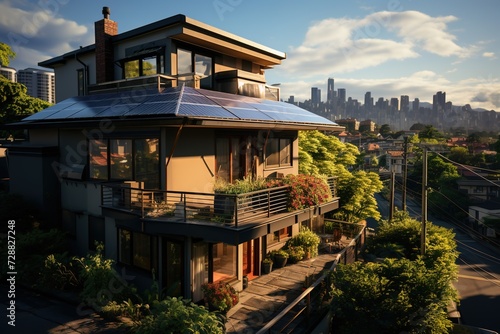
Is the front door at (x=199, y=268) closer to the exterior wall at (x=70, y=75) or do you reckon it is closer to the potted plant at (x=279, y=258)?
the potted plant at (x=279, y=258)

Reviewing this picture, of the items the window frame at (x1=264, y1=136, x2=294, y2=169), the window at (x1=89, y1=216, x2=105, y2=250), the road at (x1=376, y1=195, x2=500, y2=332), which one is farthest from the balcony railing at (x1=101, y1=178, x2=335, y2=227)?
the road at (x1=376, y1=195, x2=500, y2=332)

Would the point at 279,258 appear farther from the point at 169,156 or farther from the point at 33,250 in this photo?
the point at 33,250

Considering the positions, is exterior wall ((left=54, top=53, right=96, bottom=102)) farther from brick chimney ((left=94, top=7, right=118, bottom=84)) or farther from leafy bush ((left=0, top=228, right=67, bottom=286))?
leafy bush ((left=0, top=228, right=67, bottom=286))

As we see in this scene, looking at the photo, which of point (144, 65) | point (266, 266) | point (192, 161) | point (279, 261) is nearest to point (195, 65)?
point (144, 65)

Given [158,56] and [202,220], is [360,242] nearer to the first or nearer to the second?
[202,220]

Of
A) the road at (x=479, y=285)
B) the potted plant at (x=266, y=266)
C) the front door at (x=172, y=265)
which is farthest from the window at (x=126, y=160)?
the road at (x=479, y=285)

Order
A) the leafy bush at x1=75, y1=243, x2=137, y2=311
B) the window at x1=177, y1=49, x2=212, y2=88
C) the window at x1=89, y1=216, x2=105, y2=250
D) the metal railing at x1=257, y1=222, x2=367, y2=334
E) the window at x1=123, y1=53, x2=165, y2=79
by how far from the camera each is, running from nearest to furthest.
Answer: the metal railing at x1=257, y1=222, x2=367, y2=334
the leafy bush at x1=75, y1=243, x2=137, y2=311
the window at x1=89, y1=216, x2=105, y2=250
the window at x1=177, y1=49, x2=212, y2=88
the window at x1=123, y1=53, x2=165, y2=79

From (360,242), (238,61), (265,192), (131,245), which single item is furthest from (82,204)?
(360,242)
